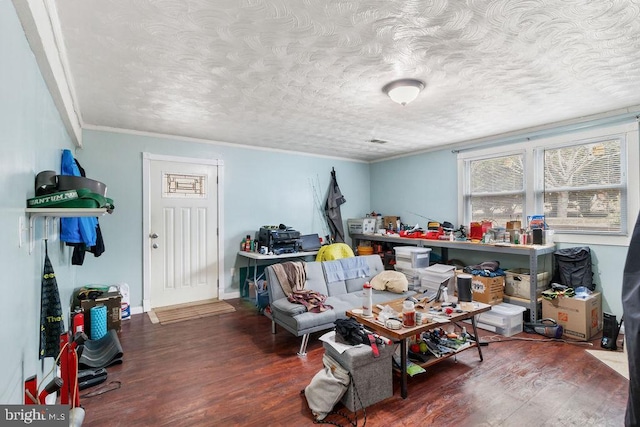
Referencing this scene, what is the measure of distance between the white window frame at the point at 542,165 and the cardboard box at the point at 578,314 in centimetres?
67

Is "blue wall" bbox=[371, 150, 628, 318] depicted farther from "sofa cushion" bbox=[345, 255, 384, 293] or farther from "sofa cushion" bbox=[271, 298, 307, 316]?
"sofa cushion" bbox=[271, 298, 307, 316]

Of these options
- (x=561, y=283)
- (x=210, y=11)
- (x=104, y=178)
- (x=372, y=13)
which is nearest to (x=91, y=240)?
(x=104, y=178)

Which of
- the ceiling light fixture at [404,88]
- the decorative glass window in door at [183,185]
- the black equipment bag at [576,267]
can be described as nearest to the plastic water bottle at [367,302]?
the ceiling light fixture at [404,88]

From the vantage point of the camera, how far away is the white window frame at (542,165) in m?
3.27

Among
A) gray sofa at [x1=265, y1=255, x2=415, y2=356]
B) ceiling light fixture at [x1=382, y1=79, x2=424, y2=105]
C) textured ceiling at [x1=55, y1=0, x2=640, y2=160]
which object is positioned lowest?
gray sofa at [x1=265, y1=255, x2=415, y2=356]

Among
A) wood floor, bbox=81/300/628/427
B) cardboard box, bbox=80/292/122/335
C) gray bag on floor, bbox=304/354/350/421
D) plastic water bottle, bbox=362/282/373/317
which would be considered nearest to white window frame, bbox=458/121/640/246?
wood floor, bbox=81/300/628/427

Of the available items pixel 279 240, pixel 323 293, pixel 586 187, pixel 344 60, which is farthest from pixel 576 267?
pixel 279 240

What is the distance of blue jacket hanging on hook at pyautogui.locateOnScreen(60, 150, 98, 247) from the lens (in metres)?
2.39

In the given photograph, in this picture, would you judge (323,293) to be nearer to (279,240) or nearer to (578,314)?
(279,240)

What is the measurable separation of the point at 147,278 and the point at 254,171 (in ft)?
7.40

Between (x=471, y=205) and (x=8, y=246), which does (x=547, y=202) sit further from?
(x=8, y=246)

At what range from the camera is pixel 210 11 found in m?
1.68

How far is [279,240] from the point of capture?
4.77 m

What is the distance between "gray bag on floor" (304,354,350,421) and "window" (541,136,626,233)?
11.4 feet
